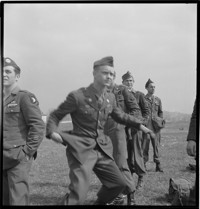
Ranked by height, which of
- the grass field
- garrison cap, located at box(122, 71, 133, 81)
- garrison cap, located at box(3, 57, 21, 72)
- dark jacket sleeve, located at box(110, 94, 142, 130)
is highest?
garrison cap, located at box(3, 57, 21, 72)

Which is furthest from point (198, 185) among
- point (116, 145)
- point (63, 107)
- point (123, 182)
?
point (63, 107)

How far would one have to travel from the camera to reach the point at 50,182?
20.6ft

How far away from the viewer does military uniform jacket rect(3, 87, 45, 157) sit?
4598mm

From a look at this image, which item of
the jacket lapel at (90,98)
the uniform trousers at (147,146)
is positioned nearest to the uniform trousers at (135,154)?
the uniform trousers at (147,146)

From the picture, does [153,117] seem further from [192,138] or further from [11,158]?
[11,158]

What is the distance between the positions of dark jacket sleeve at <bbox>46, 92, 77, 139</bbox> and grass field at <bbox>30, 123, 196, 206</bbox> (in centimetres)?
23

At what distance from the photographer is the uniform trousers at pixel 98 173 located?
428 cm

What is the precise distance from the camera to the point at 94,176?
22.5 ft

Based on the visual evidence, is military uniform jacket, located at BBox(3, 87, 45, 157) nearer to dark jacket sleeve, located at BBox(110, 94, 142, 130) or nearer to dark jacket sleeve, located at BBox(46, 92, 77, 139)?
dark jacket sleeve, located at BBox(46, 92, 77, 139)

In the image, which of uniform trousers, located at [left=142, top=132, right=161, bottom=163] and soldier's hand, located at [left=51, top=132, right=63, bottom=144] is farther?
uniform trousers, located at [left=142, top=132, right=161, bottom=163]

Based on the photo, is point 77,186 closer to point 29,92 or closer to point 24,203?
point 24,203

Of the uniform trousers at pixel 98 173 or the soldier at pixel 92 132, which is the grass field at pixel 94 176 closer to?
the soldier at pixel 92 132

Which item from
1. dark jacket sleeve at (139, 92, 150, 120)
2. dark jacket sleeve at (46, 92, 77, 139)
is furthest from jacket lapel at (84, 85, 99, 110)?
dark jacket sleeve at (139, 92, 150, 120)

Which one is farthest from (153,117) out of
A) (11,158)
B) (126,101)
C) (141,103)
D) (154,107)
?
(11,158)
